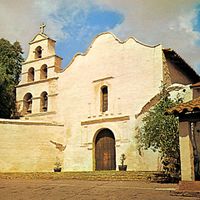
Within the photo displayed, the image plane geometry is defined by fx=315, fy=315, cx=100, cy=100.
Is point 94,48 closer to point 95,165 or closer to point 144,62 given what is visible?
point 144,62

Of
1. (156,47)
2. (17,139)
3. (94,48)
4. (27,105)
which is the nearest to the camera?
(156,47)

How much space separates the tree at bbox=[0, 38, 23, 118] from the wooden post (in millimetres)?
18375

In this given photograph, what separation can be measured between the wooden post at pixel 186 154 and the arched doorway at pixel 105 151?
12.4 m

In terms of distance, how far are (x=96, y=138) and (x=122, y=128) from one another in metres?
2.59

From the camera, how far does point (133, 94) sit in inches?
819

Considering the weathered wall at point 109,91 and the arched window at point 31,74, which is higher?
the arched window at point 31,74

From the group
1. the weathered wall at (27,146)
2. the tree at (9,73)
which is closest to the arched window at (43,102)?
the tree at (9,73)

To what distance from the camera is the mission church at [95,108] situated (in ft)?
66.5

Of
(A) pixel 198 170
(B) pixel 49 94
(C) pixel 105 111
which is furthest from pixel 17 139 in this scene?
(A) pixel 198 170

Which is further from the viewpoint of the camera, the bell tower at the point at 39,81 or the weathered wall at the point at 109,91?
the bell tower at the point at 39,81

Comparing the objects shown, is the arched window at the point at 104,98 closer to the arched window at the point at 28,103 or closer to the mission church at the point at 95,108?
the mission church at the point at 95,108

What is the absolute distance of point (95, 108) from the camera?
22625 mm

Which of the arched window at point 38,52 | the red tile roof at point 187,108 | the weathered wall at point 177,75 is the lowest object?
the red tile roof at point 187,108

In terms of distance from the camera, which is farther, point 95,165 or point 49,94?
point 49,94
